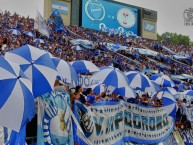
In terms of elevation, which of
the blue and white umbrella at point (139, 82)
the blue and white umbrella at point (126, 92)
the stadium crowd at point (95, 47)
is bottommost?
the blue and white umbrella at point (126, 92)

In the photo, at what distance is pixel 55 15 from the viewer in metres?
33.7

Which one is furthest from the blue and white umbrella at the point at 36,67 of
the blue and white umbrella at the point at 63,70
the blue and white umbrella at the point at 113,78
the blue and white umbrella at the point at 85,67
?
the blue and white umbrella at the point at 85,67

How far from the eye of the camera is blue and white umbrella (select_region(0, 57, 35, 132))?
16.1ft

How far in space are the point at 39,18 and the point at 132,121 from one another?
7.27m

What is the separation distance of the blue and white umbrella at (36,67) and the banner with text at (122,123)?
1805 mm

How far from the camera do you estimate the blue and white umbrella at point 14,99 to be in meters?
4.92

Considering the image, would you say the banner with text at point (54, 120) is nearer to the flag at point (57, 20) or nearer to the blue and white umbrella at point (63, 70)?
the blue and white umbrella at point (63, 70)

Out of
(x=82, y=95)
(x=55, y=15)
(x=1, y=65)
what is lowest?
(x=82, y=95)

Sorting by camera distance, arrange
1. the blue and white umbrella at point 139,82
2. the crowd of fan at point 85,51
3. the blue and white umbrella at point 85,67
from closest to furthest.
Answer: the blue and white umbrella at point 85,67 < the blue and white umbrella at point 139,82 < the crowd of fan at point 85,51

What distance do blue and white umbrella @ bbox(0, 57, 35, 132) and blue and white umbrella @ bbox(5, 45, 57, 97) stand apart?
106 cm

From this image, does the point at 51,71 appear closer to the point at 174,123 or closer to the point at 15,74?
the point at 15,74

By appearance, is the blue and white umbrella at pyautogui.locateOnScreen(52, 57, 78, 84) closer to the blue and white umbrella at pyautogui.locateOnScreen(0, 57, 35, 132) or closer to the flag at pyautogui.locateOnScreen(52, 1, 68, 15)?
the blue and white umbrella at pyautogui.locateOnScreen(0, 57, 35, 132)

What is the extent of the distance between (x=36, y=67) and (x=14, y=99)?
1.68 metres

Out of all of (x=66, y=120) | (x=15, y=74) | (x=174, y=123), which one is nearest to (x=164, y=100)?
(x=174, y=123)
